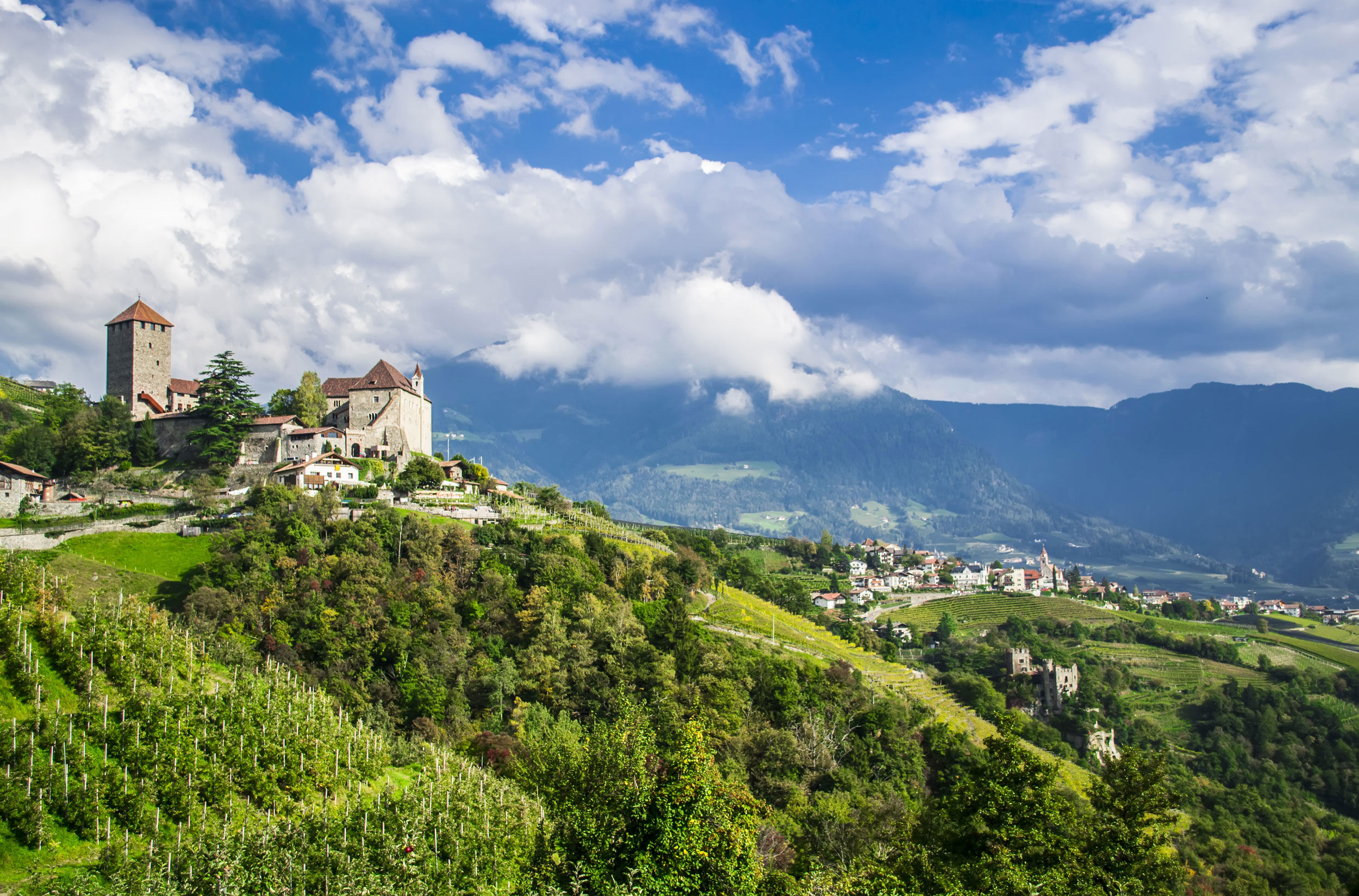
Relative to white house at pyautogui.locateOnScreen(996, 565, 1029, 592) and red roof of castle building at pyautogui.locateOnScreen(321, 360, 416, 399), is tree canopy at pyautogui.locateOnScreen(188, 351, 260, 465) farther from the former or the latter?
white house at pyautogui.locateOnScreen(996, 565, 1029, 592)

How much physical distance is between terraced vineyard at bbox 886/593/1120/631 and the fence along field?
10688cm

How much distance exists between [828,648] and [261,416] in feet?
186

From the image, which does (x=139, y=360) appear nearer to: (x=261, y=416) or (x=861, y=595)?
(x=261, y=416)

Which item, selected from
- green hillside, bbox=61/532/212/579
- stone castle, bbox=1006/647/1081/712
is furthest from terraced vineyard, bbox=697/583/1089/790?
green hillside, bbox=61/532/212/579

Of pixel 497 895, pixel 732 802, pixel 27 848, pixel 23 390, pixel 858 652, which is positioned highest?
pixel 23 390

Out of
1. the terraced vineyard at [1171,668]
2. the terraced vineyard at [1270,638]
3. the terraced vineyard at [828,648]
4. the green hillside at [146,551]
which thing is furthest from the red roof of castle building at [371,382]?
the terraced vineyard at [1270,638]

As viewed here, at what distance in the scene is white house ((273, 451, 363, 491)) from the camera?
6731cm

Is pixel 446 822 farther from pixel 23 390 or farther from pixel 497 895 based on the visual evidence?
pixel 23 390

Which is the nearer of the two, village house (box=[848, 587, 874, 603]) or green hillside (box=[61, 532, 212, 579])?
green hillside (box=[61, 532, 212, 579])

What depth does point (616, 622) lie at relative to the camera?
55.6 metres

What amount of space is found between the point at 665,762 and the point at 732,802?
10.5ft

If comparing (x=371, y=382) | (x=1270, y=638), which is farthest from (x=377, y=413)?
(x=1270, y=638)

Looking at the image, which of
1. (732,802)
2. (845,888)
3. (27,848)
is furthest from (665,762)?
(27,848)

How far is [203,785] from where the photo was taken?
2944 cm
